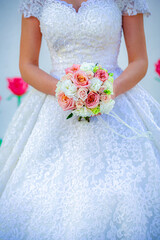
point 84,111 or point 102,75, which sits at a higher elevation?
point 102,75

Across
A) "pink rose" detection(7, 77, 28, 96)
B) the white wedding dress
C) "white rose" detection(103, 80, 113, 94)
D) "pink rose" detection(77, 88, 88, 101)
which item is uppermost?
"white rose" detection(103, 80, 113, 94)

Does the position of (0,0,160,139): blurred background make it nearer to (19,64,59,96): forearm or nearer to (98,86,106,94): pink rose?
(19,64,59,96): forearm

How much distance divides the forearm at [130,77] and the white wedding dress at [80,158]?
0.22 feet

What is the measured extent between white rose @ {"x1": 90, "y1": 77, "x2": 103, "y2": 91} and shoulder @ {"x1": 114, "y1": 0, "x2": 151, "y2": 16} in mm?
539

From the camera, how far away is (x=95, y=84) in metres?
1.01

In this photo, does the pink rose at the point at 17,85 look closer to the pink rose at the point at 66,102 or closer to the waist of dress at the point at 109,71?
the waist of dress at the point at 109,71

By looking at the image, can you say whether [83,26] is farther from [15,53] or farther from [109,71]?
[15,53]

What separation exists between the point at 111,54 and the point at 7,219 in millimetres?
904

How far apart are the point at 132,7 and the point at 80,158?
78 centimetres

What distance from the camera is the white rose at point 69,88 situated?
1013 millimetres

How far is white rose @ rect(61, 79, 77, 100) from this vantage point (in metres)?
1.01

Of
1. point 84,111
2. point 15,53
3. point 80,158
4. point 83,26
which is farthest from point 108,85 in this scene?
point 15,53

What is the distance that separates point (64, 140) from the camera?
1214 mm

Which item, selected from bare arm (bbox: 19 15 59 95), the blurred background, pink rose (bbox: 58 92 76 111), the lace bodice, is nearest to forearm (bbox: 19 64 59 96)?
bare arm (bbox: 19 15 59 95)
